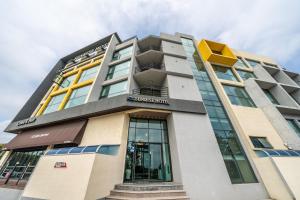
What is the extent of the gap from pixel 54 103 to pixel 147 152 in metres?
14.7

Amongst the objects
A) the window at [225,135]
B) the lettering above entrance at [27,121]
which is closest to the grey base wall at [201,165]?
the window at [225,135]

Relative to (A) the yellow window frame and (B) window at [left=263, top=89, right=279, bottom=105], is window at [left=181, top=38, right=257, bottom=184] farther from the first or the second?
(A) the yellow window frame


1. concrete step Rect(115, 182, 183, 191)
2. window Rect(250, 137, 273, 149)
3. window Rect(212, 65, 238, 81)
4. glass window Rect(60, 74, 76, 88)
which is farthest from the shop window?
window Rect(212, 65, 238, 81)

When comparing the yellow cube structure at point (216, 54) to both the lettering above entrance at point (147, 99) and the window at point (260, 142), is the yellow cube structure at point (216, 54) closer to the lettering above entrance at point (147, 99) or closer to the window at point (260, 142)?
the lettering above entrance at point (147, 99)

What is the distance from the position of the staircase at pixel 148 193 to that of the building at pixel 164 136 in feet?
0.22

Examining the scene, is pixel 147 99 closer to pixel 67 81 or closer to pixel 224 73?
pixel 224 73

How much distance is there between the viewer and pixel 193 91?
45.8 ft

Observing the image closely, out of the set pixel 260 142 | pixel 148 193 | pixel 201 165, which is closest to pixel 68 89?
pixel 148 193

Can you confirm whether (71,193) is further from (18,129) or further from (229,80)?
(229,80)

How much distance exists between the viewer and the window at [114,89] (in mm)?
14283

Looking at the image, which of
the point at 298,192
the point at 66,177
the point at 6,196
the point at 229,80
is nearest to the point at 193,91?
the point at 229,80

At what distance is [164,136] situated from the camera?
1225 centimetres

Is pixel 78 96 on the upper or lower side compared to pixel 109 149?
upper

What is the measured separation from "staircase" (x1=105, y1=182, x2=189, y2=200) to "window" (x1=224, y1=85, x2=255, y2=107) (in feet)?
36.1
